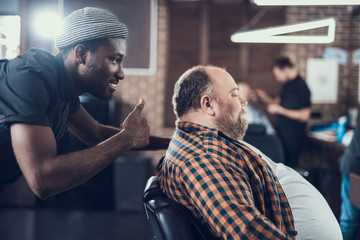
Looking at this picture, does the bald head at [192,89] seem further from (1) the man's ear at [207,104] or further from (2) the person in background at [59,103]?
(2) the person in background at [59,103]

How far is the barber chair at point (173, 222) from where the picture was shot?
49.2 inches

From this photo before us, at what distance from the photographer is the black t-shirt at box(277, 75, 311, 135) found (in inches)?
177

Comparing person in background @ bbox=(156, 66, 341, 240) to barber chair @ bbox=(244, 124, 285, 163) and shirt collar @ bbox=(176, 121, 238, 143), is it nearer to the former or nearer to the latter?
shirt collar @ bbox=(176, 121, 238, 143)

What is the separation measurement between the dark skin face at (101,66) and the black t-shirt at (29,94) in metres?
0.08

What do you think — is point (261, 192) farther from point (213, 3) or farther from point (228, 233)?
point (213, 3)

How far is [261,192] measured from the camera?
134cm

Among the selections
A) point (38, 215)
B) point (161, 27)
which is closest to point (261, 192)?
point (38, 215)

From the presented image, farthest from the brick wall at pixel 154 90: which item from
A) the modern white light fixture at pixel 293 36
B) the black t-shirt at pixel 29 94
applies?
the black t-shirt at pixel 29 94

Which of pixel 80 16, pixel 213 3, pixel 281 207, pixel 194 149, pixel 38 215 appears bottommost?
pixel 38 215

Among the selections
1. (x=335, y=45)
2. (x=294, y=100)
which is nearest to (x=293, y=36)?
(x=294, y=100)

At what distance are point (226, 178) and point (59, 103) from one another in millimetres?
662

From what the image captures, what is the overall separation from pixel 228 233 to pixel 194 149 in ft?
1.04

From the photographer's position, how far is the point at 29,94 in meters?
1.26

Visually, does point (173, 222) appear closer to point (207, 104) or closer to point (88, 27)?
point (207, 104)
